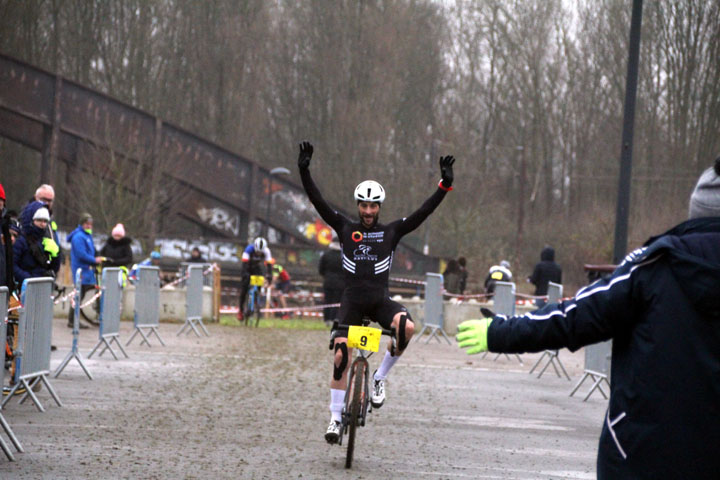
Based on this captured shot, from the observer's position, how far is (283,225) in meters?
50.4

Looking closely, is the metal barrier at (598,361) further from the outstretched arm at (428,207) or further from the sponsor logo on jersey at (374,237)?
the sponsor logo on jersey at (374,237)

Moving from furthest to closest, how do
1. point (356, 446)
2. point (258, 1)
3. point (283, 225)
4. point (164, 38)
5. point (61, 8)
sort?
point (258, 1) → point (164, 38) → point (61, 8) → point (283, 225) → point (356, 446)

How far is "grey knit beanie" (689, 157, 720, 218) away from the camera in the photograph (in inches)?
178

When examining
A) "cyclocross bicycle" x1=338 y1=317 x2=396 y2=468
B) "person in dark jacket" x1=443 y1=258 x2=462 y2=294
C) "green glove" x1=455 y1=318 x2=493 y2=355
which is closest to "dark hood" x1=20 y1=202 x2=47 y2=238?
"cyclocross bicycle" x1=338 y1=317 x2=396 y2=468

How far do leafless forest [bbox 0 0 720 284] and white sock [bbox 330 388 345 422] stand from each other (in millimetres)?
40907

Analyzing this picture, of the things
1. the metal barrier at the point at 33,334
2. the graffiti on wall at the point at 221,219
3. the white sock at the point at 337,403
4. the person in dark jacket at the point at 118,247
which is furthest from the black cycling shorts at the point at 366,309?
the graffiti on wall at the point at 221,219

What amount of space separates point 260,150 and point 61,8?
13267 millimetres

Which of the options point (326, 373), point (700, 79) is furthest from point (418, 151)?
point (326, 373)

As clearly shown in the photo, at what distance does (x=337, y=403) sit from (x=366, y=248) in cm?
126

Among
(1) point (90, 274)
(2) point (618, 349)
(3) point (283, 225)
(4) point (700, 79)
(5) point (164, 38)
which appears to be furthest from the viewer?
(5) point (164, 38)

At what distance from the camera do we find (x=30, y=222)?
47.7 ft

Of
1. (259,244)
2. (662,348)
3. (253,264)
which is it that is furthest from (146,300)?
(662,348)

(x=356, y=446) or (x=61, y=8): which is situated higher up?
(x=61, y=8)

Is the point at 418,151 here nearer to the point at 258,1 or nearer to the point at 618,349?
the point at 258,1
